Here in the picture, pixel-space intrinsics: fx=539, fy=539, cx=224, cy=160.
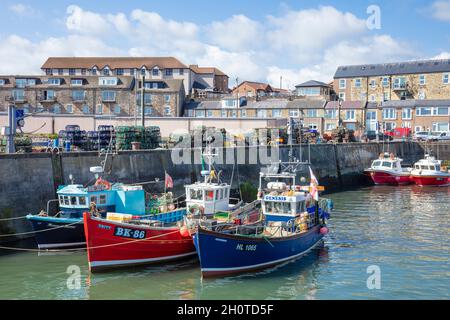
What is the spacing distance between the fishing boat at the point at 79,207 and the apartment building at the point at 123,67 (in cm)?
5636

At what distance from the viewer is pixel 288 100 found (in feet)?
245

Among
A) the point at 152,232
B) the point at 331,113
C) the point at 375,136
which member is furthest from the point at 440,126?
the point at 152,232

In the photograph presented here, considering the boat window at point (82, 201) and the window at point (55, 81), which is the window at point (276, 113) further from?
the boat window at point (82, 201)

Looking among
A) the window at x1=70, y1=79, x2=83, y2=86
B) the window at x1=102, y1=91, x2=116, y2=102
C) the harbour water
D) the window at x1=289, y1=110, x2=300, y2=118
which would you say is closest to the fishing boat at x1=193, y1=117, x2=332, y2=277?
the harbour water

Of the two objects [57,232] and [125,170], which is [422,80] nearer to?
[125,170]

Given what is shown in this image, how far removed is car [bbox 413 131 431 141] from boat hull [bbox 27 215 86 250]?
5046 cm

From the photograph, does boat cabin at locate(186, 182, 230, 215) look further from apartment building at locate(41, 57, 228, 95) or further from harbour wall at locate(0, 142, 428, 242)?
apartment building at locate(41, 57, 228, 95)

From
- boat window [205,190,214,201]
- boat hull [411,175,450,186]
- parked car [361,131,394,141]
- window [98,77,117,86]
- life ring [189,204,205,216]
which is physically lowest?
boat hull [411,175,450,186]

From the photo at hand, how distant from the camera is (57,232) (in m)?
22.9

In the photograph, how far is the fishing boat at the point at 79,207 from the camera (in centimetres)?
2284

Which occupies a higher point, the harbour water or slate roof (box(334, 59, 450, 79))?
slate roof (box(334, 59, 450, 79))

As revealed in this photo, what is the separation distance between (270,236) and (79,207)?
29.2ft

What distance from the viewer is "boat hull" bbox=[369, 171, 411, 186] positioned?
163 feet
